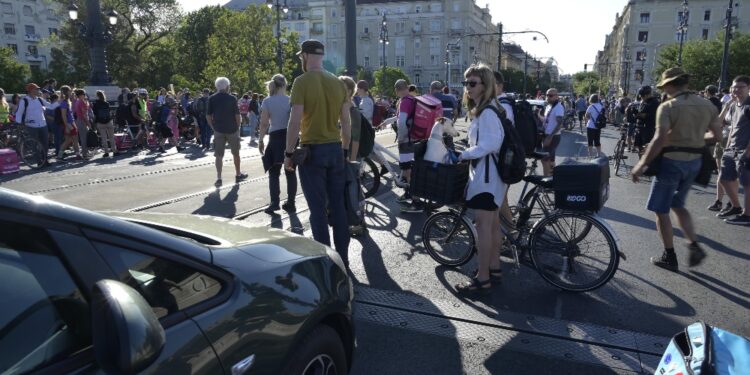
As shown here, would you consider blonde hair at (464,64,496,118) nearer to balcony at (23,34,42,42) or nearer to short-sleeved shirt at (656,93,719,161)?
short-sleeved shirt at (656,93,719,161)

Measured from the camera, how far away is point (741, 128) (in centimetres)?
700

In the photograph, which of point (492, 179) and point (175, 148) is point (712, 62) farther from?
point (492, 179)

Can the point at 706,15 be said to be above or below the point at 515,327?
above

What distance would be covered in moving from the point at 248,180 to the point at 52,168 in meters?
5.31

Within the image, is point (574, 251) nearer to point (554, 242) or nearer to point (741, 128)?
point (554, 242)

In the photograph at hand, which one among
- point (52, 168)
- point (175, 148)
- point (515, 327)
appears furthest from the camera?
point (175, 148)

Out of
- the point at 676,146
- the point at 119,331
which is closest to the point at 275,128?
the point at 676,146

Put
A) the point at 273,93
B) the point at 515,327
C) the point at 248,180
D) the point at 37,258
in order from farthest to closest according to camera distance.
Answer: the point at 248,180 → the point at 273,93 → the point at 515,327 → the point at 37,258

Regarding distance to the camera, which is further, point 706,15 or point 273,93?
point 706,15

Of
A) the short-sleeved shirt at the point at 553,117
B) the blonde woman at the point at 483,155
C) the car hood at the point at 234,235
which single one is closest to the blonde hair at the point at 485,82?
the blonde woman at the point at 483,155

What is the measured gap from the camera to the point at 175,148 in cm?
1698

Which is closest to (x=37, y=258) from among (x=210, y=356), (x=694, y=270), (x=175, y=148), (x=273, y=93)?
(x=210, y=356)

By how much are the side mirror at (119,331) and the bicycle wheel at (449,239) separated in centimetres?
386

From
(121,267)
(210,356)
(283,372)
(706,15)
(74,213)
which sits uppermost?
(706,15)
